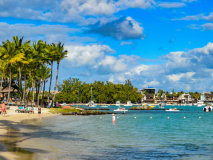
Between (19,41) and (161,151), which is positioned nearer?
(161,151)

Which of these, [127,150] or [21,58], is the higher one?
[21,58]

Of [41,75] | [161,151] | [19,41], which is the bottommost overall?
[161,151]

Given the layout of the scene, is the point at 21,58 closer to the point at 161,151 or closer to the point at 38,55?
the point at 38,55

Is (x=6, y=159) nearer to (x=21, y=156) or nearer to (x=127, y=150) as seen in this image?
(x=21, y=156)

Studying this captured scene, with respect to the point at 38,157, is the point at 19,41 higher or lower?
higher

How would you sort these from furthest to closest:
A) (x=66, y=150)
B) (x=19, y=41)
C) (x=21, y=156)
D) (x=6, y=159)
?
(x=19, y=41)
(x=66, y=150)
(x=21, y=156)
(x=6, y=159)

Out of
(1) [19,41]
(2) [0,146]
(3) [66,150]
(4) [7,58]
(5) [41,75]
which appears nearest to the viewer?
(2) [0,146]

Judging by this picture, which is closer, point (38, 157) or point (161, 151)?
point (38, 157)

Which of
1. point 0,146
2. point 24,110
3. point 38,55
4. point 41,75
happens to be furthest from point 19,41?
point 0,146

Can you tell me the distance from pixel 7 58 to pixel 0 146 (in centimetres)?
6344

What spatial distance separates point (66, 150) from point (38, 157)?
431cm

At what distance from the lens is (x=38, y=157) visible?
56.9ft

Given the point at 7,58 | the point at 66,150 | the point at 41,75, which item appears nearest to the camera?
the point at 66,150

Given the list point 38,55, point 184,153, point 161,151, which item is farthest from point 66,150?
point 38,55
